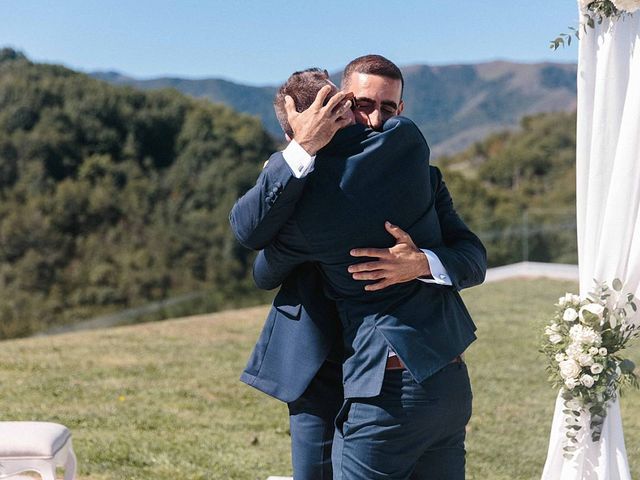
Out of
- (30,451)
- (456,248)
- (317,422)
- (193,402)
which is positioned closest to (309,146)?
(456,248)

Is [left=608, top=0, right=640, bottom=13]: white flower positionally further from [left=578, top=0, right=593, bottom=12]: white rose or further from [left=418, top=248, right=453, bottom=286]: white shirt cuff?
[left=418, top=248, right=453, bottom=286]: white shirt cuff

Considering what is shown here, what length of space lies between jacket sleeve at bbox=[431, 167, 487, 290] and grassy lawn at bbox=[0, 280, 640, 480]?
1121 millimetres

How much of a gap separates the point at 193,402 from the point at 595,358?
420 cm

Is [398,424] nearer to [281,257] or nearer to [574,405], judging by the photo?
[281,257]

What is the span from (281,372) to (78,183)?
2442cm

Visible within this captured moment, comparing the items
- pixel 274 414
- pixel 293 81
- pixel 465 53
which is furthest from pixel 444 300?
pixel 465 53

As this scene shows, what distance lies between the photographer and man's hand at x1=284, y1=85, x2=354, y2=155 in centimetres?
167

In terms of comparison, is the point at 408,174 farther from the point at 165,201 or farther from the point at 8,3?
the point at 8,3

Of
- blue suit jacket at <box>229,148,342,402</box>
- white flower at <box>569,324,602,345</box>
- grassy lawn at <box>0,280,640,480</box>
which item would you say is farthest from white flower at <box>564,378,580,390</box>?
blue suit jacket at <box>229,148,342,402</box>

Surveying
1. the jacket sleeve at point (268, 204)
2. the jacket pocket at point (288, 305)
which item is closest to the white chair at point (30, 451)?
the jacket pocket at point (288, 305)

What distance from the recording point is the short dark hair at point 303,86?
1760 millimetres

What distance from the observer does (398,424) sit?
1787 mm

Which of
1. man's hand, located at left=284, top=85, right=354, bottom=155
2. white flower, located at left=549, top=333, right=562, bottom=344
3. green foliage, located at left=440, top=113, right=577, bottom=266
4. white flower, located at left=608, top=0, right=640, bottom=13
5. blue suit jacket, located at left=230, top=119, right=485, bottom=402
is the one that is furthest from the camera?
green foliage, located at left=440, top=113, right=577, bottom=266

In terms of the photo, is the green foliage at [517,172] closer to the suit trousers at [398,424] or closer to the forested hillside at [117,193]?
the forested hillside at [117,193]
